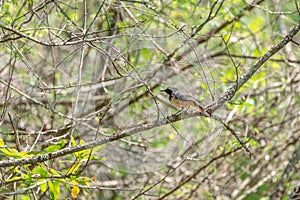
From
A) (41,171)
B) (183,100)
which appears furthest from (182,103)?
(41,171)

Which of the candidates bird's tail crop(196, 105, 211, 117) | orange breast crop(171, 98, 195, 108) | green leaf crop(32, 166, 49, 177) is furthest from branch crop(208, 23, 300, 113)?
green leaf crop(32, 166, 49, 177)

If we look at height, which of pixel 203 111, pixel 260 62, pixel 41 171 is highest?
pixel 260 62

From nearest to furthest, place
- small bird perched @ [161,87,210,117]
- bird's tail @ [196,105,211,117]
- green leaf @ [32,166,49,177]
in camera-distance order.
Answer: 1. green leaf @ [32,166,49,177]
2. bird's tail @ [196,105,211,117]
3. small bird perched @ [161,87,210,117]

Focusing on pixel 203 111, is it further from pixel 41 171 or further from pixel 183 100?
pixel 41 171

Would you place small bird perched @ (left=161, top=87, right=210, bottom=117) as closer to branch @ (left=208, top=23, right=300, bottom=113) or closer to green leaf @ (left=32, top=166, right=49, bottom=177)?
branch @ (left=208, top=23, right=300, bottom=113)

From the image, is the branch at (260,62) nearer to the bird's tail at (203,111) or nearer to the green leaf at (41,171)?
the bird's tail at (203,111)

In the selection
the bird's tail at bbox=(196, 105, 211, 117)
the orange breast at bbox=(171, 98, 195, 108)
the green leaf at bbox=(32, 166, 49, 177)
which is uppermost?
the orange breast at bbox=(171, 98, 195, 108)

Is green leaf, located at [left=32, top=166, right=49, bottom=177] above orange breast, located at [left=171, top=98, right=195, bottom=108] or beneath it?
beneath

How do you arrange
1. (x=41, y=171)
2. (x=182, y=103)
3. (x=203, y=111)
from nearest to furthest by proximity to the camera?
1. (x=41, y=171)
2. (x=203, y=111)
3. (x=182, y=103)

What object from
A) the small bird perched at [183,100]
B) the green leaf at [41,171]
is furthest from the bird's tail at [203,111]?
the green leaf at [41,171]

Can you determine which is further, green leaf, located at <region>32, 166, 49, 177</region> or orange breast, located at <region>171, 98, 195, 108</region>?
orange breast, located at <region>171, 98, 195, 108</region>

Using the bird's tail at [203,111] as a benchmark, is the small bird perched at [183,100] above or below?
above

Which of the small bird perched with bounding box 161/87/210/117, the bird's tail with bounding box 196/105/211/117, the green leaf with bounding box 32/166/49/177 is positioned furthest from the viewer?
the small bird perched with bounding box 161/87/210/117

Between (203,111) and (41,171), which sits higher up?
(203,111)
